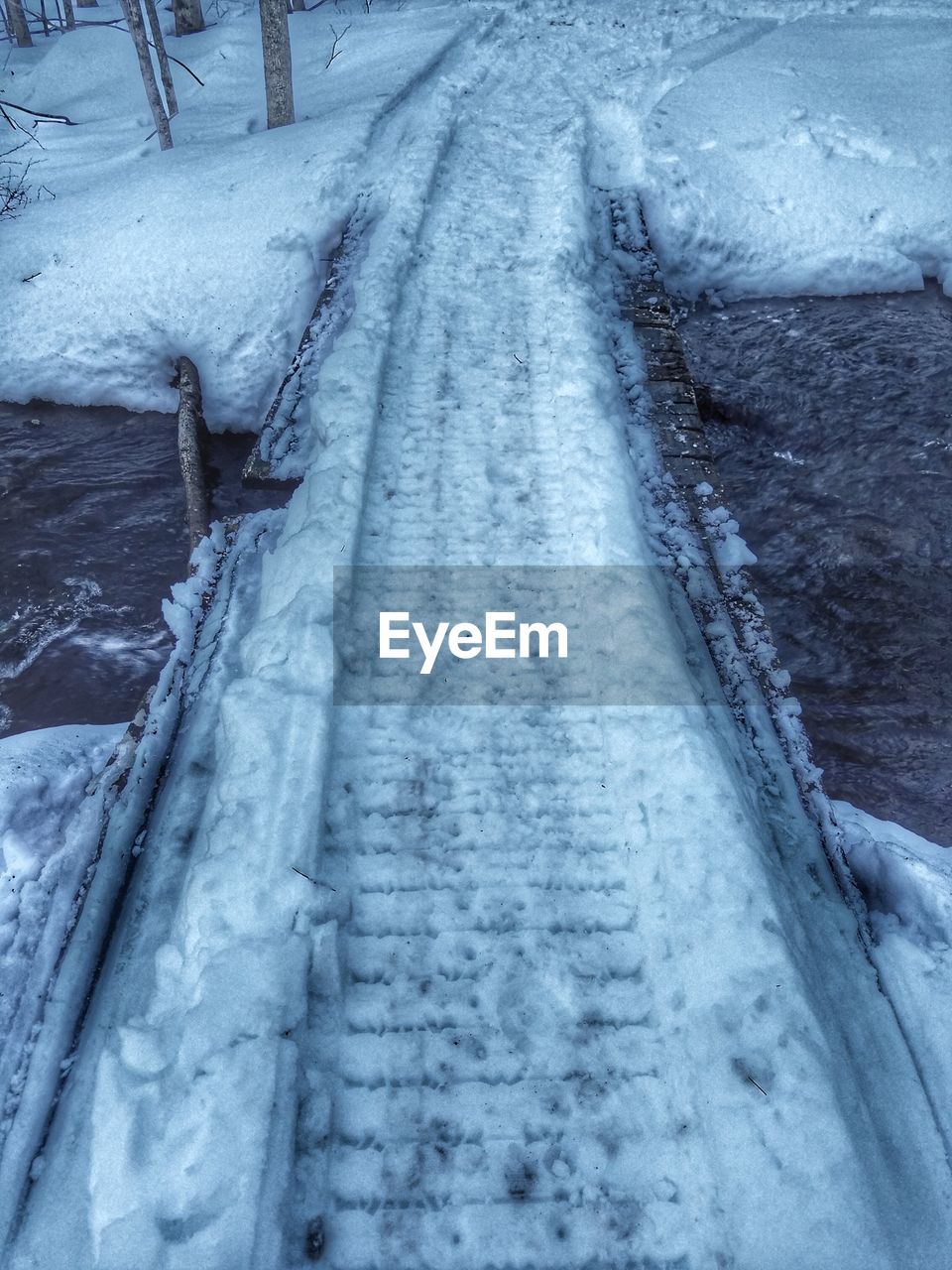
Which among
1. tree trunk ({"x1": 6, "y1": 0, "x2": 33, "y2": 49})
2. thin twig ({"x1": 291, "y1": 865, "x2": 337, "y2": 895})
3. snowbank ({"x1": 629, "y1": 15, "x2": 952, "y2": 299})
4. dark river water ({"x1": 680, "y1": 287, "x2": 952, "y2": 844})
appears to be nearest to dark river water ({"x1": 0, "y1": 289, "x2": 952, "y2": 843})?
dark river water ({"x1": 680, "y1": 287, "x2": 952, "y2": 844})

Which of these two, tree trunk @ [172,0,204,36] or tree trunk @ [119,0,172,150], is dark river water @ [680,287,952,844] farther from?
tree trunk @ [172,0,204,36]

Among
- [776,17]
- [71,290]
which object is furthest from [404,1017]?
[776,17]

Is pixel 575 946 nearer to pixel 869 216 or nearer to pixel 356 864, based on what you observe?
pixel 356 864

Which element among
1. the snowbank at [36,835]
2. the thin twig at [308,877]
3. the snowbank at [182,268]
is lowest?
the snowbank at [36,835]

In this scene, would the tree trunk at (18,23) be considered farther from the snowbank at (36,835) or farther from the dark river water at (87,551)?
the snowbank at (36,835)

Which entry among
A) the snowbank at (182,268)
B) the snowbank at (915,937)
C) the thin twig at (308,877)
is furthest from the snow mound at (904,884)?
the snowbank at (182,268)

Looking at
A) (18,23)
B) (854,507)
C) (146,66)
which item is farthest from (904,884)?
(18,23)
